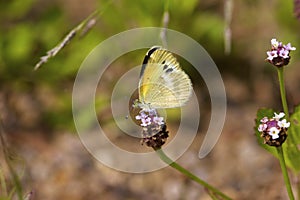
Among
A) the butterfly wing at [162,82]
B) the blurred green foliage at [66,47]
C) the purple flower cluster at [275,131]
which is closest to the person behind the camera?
the purple flower cluster at [275,131]

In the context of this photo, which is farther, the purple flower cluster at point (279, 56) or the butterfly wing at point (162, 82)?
the butterfly wing at point (162, 82)

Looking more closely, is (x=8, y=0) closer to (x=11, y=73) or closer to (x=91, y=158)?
(x=11, y=73)

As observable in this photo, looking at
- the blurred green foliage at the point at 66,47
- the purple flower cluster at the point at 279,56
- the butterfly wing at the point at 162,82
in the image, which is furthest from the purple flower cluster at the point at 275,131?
the blurred green foliage at the point at 66,47

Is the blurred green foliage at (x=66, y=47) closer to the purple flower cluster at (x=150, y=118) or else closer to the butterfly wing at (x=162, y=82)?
the butterfly wing at (x=162, y=82)

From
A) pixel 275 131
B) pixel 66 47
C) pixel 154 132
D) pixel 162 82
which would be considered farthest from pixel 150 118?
pixel 66 47

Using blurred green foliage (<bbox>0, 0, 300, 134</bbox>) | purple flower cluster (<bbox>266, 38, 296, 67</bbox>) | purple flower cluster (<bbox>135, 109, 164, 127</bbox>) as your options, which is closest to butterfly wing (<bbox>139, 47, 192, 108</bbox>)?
purple flower cluster (<bbox>135, 109, 164, 127</bbox>)

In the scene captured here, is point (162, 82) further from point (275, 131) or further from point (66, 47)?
point (66, 47)
